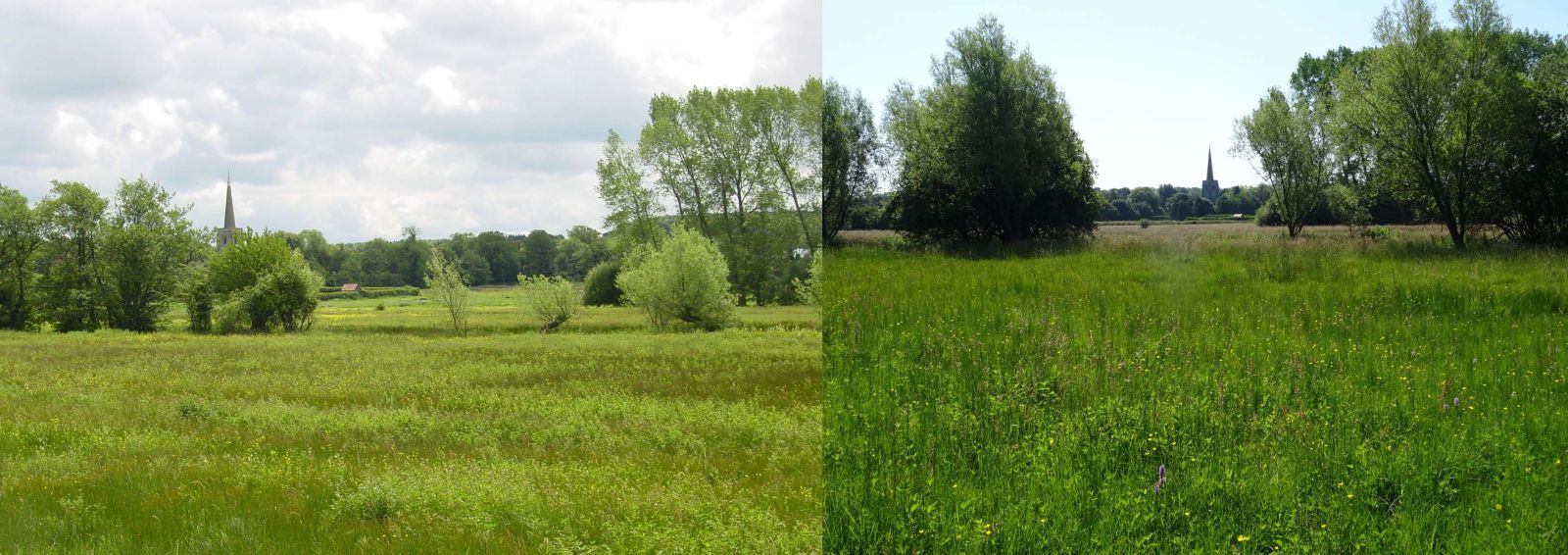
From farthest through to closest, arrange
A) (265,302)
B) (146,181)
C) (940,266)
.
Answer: (265,302)
(146,181)
(940,266)

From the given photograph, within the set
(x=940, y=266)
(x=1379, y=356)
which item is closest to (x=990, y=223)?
(x=940, y=266)

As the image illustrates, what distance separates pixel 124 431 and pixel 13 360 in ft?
16.7

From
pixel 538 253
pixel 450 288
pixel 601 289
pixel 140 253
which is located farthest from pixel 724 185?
pixel 601 289

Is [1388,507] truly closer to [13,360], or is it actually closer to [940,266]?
[940,266]

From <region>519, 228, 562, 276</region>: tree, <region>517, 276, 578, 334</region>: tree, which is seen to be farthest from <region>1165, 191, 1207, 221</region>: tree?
<region>517, 276, 578, 334</region>: tree

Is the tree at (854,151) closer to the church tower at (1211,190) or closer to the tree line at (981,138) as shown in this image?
the tree line at (981,138)

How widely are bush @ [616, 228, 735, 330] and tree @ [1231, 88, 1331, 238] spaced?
18.7 meters

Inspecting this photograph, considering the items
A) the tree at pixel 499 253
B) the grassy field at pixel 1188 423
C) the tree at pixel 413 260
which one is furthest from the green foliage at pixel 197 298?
the grassy field at pixel 1188 423

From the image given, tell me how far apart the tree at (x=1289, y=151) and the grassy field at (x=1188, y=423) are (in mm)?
20024

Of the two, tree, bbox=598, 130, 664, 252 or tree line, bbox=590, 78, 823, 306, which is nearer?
tree line, bbox=590, 78, 823, 306

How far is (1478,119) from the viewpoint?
62.1 ft

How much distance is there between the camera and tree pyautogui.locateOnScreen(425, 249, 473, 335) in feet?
93.3

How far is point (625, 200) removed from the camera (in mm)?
29188

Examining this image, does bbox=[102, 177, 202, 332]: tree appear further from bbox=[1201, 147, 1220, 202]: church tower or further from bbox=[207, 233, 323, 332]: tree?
bbox=[1201, 147, 1220, 202]: church tower
